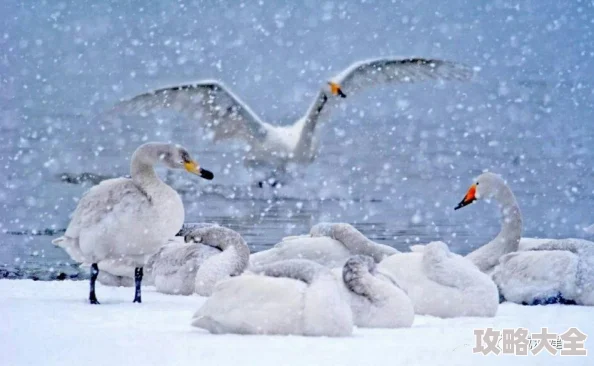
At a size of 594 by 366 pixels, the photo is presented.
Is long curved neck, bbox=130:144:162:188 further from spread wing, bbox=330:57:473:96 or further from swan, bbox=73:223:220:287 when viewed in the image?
spread wing, bbox=330:57:473:96

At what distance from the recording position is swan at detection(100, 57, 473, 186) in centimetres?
1212

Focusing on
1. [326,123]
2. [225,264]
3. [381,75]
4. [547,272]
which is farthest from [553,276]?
[326,123]

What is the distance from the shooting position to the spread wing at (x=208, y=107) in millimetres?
11930

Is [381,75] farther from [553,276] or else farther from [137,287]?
[137,287]

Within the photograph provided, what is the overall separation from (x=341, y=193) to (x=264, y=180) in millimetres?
2091

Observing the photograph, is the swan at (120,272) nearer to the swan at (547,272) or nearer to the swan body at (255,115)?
the swan at (547,272)

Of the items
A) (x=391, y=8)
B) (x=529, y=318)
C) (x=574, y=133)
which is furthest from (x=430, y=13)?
(x=529, y=318)

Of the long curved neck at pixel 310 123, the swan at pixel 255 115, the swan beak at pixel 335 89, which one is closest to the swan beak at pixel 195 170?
the swan at pixel 255 115

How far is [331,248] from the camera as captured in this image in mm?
6203

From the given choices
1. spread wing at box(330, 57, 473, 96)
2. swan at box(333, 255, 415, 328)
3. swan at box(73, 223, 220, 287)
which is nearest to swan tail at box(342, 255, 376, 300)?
swan at box(333, 255, 415, 328)

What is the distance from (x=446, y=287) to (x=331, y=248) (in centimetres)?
97

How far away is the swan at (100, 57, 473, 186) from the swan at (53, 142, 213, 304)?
4.86 metres

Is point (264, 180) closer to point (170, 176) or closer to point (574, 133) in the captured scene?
point (170, 176)

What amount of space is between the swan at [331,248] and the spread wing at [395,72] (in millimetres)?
6026
